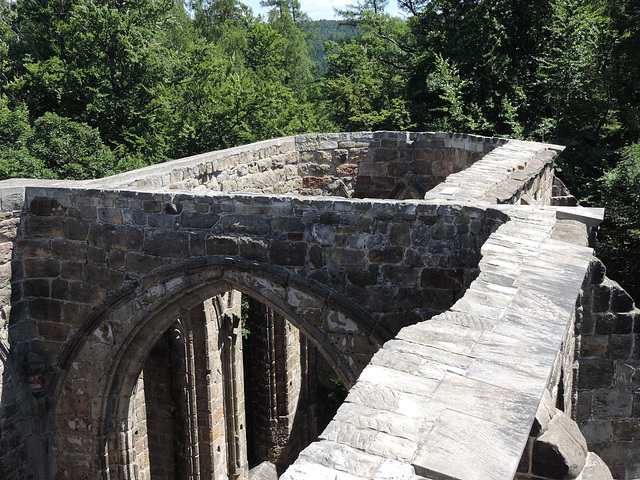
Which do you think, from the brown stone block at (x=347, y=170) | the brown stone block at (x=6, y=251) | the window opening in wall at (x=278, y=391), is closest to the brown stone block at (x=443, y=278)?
the brown stone block at (x=6, y=251)

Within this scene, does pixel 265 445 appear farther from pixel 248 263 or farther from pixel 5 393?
pixel 248 263

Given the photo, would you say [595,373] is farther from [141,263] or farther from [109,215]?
[109,215]

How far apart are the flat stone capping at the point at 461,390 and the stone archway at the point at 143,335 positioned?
207 centimetres

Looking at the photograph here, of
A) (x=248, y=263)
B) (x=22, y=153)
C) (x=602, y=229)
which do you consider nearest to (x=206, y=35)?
(x=22, y=153)

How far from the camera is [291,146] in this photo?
9742 mm

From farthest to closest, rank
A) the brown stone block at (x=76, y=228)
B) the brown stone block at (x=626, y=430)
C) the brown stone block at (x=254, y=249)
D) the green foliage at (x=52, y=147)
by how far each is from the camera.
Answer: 1. the green foliage at (x=52, y=147)
2. the brown stone block at (x=76, y=228)
3. the brown stone block at (x=254, y=249)
4. the brown stone block at (x=626, y=430)

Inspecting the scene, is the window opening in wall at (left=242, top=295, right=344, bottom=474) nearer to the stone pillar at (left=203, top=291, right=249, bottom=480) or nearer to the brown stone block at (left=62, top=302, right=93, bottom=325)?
the stone pillar at (left=203, top=291, right=249, bottom=480)

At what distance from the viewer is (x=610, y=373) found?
4.79 meters

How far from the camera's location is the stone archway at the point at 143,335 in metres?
5.59

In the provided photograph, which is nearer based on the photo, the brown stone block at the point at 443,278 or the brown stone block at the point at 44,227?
the brown stone block at the point at 443,278

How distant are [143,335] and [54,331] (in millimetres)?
1026

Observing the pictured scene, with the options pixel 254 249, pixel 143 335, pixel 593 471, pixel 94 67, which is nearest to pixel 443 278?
pixel 254 249

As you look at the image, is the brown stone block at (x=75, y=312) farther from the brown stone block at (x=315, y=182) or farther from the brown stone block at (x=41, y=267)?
the brown stone block at (x=315, y=182)

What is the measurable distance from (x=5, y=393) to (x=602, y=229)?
540 inches
